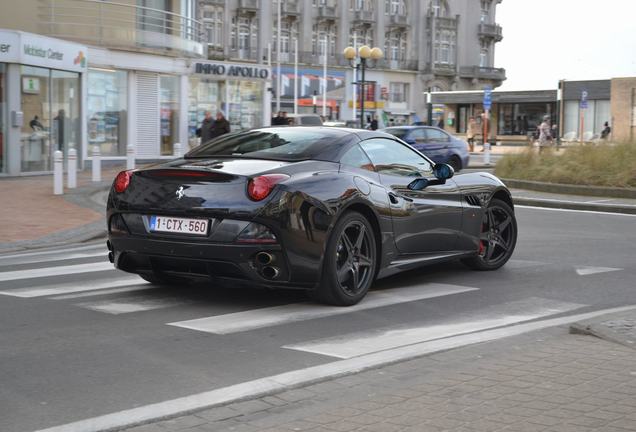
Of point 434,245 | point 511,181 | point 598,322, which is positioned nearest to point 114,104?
point 511,181

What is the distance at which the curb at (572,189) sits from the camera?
67.2 ft

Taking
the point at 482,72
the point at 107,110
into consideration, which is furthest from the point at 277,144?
the point at 482,72

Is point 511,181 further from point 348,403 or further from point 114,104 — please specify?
point 348,403

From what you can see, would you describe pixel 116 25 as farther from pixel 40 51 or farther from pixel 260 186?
pixel 260 186

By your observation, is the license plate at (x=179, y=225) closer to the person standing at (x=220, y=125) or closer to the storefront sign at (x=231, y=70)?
the person standing at (x=220, y=125)

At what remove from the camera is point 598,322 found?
6844 mm

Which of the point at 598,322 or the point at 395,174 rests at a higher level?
the point at 395,174

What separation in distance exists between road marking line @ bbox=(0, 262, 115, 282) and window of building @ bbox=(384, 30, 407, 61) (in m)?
83.0

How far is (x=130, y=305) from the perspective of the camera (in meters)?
7.48

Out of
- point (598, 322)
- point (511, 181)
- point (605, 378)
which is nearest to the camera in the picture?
point (605, 378)

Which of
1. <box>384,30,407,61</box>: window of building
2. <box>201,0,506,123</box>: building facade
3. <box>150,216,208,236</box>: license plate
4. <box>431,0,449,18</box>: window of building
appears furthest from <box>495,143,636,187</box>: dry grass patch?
<box>431,0,449,18</box>: window of building

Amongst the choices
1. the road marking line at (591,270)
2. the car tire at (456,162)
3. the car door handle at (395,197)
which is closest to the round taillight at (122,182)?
the car door handle at (395,197)

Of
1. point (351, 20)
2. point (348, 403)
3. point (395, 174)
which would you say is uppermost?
point (351, 20)

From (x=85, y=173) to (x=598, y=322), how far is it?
809 inches
